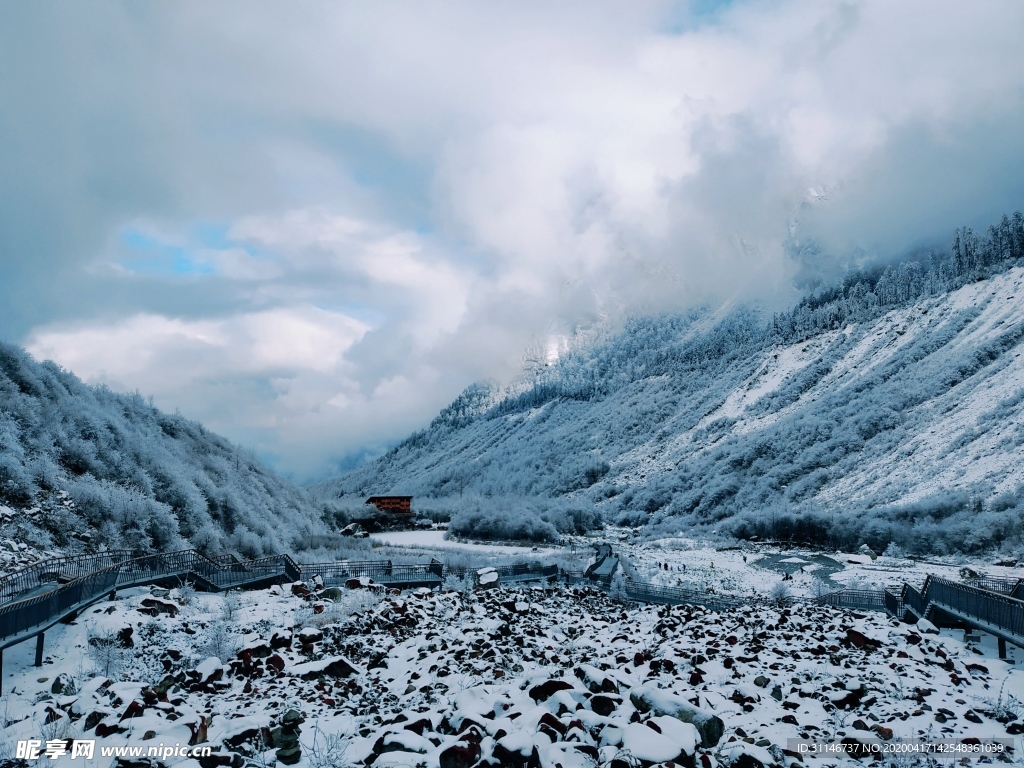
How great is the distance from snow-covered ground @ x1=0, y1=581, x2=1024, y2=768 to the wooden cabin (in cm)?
5968

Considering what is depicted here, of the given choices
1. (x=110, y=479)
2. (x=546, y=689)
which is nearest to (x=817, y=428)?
(x=110, y=479)

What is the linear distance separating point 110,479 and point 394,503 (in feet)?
169

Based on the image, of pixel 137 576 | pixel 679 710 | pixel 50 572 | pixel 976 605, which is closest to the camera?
pixel 679 710

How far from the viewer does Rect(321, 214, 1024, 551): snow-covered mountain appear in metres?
57.3

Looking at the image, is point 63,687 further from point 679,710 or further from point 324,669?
point 679,710

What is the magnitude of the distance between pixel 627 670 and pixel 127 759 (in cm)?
921

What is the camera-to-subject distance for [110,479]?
29.7 metres

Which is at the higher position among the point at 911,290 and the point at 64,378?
the point at 911,290

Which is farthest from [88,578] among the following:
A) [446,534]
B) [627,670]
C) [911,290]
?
[911,290]

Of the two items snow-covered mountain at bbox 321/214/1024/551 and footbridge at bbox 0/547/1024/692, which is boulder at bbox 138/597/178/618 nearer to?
footbridge at bbox 0/547/1024/692

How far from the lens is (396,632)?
16578 millimetres

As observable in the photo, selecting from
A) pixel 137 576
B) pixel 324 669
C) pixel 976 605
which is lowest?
pixel 976 605

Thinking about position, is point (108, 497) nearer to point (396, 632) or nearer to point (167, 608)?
point (167, 608)

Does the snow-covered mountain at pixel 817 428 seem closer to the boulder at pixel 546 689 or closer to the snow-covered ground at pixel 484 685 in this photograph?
the snow-covered ground at pixel 484 685
